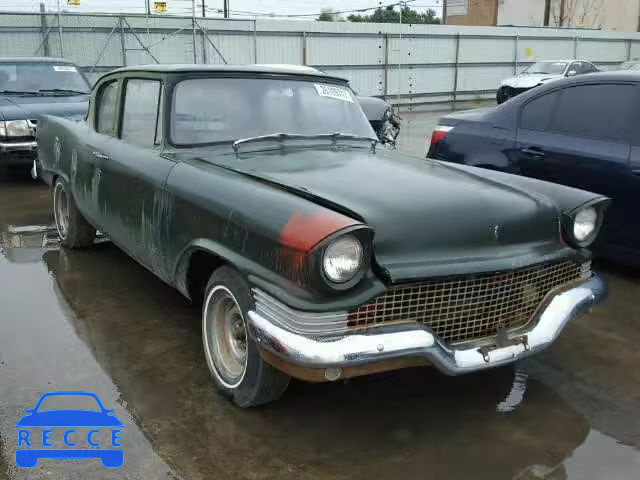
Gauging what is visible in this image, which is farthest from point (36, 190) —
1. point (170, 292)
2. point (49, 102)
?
point (170, 292)

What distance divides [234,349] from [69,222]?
9.92ft

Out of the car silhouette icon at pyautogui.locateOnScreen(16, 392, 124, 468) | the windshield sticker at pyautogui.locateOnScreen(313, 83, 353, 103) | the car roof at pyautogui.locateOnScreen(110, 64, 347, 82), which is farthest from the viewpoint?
the windshield sticker at pyautogui.locateOnScreen(313, 83, 353, 103)

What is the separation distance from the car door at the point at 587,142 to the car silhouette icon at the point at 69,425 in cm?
366

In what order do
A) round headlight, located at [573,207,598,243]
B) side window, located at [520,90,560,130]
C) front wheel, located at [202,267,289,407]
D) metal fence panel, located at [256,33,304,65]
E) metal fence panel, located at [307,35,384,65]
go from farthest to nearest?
metal fence panel, located at [307,35,384,65], metal fence panel, located at [256,33,304,65], side window, located at [520,90,560,130], round headlight, located at [573,207,598,243], front wheel, located at [202,267,289,407]

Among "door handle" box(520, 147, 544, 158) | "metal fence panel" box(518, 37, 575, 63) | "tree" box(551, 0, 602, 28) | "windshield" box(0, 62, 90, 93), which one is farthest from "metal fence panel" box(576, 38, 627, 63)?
"door handle" box(520, 147, 544, 158)

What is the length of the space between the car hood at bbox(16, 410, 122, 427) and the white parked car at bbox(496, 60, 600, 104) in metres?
18.1

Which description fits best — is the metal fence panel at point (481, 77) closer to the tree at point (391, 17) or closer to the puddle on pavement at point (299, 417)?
the puddle on pavement at point (299, 417)

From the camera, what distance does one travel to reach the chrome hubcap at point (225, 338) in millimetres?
3291

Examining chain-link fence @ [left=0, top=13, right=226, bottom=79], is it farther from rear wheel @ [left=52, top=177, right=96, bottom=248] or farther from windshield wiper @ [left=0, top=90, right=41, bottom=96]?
rear wheel @ [left=52, top=177, right=96, bottom=248]

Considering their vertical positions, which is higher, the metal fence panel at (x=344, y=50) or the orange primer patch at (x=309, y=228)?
the metal fence panel at (x=344, y=50)

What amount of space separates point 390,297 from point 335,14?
61972mm

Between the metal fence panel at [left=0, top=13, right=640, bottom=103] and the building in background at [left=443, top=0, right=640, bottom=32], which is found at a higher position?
the building in background at [left=443, top=0, right=640, bottom=32]

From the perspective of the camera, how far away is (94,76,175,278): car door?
3.83 meters

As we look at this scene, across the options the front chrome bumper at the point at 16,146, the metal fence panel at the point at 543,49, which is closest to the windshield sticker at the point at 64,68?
the front chrome bumper at the point at 16,146
